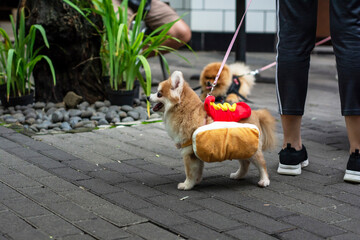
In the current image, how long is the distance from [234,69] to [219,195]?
3291 millimetres

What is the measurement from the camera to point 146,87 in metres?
5.24

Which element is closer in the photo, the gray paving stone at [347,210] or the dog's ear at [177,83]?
the gray paving stone at [347,210]

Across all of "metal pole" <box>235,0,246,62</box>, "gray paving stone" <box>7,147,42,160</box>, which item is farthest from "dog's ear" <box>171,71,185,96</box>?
"metal pole" <box>235,0,246,62</box>

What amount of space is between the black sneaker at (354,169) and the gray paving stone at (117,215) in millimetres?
1295

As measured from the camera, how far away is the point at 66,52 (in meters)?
5.46

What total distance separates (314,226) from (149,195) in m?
0.87

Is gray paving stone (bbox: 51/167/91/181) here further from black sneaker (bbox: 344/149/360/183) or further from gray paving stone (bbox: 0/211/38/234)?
black sneaker (bbox: 344/149/360/183)

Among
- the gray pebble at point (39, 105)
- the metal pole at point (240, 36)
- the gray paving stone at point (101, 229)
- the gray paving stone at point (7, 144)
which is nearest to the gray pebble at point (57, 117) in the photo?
the gray pebble at point (39, 105)

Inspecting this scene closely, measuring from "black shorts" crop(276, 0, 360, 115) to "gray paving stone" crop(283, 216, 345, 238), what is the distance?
888 mm

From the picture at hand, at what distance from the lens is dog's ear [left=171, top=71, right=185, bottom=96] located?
116 inches

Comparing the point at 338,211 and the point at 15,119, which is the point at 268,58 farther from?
the point at 338,211

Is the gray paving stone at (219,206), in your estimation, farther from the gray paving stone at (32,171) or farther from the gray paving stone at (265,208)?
the gray paving stone at (32,171)

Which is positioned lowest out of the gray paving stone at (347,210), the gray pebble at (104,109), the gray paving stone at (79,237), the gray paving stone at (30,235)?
the gray pebble at (104,109)

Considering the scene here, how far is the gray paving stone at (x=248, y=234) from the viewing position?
232 centimetres
